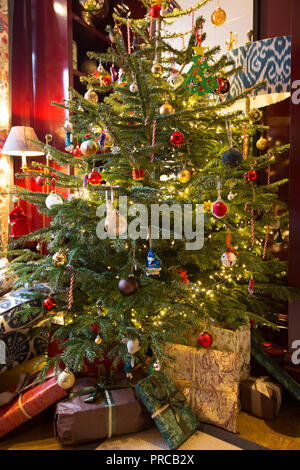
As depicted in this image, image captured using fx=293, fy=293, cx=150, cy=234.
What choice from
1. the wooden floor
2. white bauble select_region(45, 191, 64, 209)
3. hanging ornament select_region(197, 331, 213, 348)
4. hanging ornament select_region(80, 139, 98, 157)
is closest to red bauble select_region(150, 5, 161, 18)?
hanging ornament select_region(80, 139, 98, 157)

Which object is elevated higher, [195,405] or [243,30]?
[243,30]

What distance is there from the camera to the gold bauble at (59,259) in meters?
1.07

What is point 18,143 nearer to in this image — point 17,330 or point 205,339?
point 17,330

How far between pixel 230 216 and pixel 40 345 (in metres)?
1.11

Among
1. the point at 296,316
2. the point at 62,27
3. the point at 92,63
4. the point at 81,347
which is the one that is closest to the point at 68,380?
the point at 81,347

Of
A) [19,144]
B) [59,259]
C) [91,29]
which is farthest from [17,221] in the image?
[91,29]

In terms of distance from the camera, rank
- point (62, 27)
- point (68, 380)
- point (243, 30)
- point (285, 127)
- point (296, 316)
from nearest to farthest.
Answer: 1. point (68, 380)
2. point (296, 316)
3. point (285, 127)
4. point (62, 27)
5. point (243, 30)

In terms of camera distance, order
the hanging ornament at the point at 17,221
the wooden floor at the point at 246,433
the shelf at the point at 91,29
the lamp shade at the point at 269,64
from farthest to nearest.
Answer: the shelf at the point at 91,29, the hanging ornament at the point at 17,221, the lamp shade at the point at 269,64, the wooden floor at the point at 246,433

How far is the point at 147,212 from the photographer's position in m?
1.06

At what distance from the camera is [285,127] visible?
1738 mm

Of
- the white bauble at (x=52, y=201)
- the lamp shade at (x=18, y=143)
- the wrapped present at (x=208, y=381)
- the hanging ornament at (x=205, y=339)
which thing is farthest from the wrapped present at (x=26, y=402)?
the lamp shade at (x=18, y=143)

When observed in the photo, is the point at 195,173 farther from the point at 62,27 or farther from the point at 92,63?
the point at 62,27

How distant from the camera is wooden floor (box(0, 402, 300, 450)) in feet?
3.64

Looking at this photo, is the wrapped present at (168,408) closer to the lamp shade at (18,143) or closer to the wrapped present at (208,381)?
the wrapped present at (208,381)
